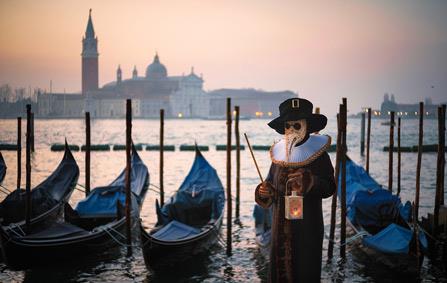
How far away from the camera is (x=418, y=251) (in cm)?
596

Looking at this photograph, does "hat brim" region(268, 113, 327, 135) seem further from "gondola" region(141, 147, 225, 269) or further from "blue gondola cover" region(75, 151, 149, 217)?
"blue gondola cover" region(75, 151, 149, 217)

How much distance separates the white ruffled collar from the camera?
3227mm

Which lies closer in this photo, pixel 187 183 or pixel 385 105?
pixel 187 183

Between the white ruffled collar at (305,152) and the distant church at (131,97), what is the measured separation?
106466 mm

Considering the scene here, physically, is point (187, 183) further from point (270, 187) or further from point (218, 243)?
point (270, 187)

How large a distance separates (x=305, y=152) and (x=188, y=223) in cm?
483

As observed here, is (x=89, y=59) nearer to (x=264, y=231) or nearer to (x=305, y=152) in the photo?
(x=264, y=231)

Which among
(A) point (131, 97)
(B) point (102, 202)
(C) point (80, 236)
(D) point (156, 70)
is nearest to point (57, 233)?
(C) point (80, 236)

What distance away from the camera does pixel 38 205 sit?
8219 millimetres

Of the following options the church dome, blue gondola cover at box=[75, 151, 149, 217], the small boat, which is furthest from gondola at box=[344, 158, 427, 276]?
the church dome

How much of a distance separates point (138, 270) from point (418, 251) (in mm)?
Result: 3072

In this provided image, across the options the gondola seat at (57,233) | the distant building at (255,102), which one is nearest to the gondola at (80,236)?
the gondola seat at (57,233)

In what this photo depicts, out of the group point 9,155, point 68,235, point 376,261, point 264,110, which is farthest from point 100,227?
point 264,110

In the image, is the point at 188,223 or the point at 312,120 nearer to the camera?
the point at 312,120
